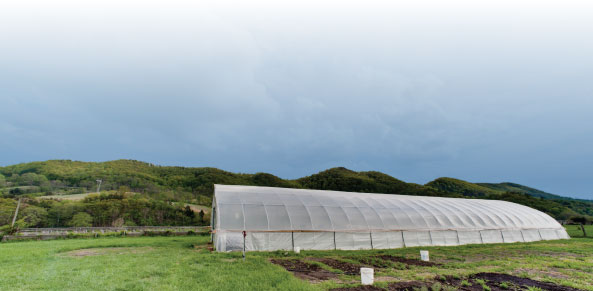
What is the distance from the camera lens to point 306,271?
10828 millimetres

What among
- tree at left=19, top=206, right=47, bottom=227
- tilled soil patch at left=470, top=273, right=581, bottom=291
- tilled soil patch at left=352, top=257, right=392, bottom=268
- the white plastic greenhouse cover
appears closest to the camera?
A: tilled soil patch at left=470, top=273, right=581, bottom=291

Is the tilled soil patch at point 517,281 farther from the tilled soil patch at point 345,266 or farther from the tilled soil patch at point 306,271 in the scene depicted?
the tilled soil patch at point 306,271

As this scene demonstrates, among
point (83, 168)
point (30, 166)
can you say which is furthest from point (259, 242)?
point (30, 166)

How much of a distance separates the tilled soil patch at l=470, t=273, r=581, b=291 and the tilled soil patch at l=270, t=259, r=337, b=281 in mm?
5665

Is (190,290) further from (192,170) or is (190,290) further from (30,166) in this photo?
(30,166)

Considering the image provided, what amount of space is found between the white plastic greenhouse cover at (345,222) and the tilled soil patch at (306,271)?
163 inches

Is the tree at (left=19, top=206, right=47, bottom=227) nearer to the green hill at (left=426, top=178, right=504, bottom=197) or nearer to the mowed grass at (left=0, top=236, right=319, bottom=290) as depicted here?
the mowed grass at (left=0, top=236, right=319, bottom=290)

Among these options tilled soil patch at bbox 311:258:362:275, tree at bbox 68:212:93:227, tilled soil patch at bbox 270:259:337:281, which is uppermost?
tree at bbox 68:212:93:227

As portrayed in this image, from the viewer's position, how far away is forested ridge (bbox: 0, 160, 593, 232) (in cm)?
5316

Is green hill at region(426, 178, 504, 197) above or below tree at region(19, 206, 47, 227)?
above

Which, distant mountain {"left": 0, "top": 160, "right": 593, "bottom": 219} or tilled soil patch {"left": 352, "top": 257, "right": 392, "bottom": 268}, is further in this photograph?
distant mountain {"left": 0, "top": 160, "right": 593, "bottom": 219}

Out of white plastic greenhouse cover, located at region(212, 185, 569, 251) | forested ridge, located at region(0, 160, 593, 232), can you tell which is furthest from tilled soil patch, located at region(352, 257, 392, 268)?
forested ridge, located at region(0, 160, 593, 232)

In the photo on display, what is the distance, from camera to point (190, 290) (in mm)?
7691

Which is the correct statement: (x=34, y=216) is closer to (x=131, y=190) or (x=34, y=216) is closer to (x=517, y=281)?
(x=131, y=190)
